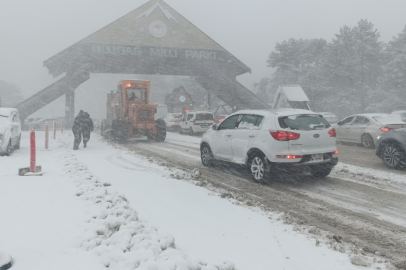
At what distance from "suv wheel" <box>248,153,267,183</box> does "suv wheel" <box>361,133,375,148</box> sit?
859cm

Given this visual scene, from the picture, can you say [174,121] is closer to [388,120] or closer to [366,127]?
[366,127]

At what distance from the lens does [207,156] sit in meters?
9.72

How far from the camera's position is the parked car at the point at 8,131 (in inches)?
457

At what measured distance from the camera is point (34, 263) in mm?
3322

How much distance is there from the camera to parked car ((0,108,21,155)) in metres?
11.6

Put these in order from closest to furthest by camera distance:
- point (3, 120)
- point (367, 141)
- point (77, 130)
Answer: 1. point (3, 120)
2. point (77, 130)
3. point (367, 141)

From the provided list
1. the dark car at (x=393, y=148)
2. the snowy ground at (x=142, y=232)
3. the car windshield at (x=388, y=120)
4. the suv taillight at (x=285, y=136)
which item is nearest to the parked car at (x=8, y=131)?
the snowy ground at (x=142, y=232)

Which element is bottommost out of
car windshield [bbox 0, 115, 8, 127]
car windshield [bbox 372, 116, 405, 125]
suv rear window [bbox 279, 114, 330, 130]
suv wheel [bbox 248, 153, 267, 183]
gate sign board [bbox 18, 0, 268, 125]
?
suv wheel [bbox 248, 153, 267, 183]

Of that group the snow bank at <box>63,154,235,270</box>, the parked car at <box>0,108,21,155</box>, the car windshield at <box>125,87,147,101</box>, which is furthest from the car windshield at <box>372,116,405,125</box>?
the parked car at <box>0,108,21,155</box>

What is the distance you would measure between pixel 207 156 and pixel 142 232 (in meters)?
5.74

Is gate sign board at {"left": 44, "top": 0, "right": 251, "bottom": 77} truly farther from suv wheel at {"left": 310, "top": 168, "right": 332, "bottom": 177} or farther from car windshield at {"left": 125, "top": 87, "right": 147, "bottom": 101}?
suv wheel at {"left": 310, "top": 168, "right": 332, "bottom": 177}

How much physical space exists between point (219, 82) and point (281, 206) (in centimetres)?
3435

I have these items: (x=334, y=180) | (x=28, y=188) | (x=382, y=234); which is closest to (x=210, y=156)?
(x=334, y=180)

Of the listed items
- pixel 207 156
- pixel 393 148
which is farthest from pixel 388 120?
pixel 207 156
